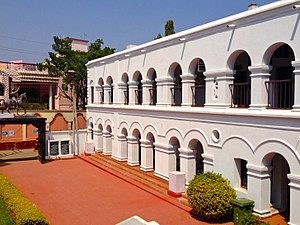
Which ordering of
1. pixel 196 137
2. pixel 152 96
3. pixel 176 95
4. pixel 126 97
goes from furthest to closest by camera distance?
pixel 126 97
pixel 152 96
pixel 176 95
pixel 196 137

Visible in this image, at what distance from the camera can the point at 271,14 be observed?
10.3m

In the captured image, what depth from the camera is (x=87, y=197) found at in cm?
1459

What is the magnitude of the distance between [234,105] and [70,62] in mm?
23821

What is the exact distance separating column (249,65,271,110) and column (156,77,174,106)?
5314mm

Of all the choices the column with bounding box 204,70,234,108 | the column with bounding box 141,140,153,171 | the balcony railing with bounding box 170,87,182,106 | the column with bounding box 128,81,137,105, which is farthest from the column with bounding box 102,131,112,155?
the column with bounding box 204,70,234,108

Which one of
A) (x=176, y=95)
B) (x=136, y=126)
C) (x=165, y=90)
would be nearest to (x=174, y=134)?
(x=165, y=90)

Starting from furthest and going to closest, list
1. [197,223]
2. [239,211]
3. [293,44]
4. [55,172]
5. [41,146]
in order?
[41,146] < [55,172] < [197,223] < [239,211] < [293,44]

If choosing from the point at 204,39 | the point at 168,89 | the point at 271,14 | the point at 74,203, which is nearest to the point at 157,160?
the point at 168,89

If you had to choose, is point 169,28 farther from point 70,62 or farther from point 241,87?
point 241,87

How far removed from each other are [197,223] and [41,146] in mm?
14332

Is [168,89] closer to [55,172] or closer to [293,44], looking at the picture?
[293,44]

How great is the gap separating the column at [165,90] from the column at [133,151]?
3.82 metres

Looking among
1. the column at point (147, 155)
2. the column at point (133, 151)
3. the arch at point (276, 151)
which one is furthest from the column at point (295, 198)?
the column at point (133, 151)

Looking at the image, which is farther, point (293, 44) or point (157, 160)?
point (157, 160)
